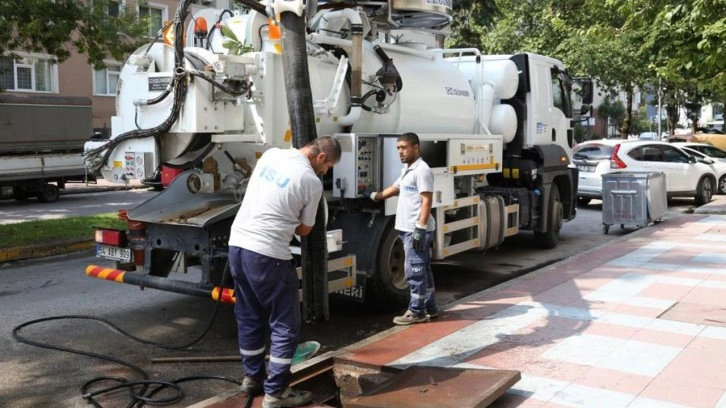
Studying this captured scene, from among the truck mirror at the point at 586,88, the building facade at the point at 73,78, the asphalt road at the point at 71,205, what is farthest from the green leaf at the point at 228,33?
the building facade at the point at 73,78

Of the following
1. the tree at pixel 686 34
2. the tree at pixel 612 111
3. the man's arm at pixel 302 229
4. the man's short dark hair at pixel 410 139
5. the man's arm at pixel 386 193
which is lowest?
the man's arm at pixel 302 229

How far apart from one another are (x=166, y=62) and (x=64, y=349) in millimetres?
2566

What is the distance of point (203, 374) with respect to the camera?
18.0 feet

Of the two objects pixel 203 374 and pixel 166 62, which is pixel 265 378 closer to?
pixel 203 374

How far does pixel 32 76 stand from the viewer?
2575 centimetres

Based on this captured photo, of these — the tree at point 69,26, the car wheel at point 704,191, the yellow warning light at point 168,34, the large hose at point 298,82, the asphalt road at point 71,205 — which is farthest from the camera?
the car wheel at point 704,191

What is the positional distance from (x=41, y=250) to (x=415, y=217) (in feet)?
22.0

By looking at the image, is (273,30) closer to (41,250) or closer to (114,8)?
(41,250)

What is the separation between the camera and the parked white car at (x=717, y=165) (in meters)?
18.3

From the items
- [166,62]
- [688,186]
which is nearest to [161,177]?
[166,62]

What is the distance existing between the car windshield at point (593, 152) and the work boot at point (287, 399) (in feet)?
45.0

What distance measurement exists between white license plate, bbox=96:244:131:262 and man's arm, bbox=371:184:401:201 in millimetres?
2322

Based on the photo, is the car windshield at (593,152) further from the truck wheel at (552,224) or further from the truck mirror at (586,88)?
the truck wheel at (552,224)

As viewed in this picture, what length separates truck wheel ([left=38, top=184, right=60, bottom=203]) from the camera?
18.4m
